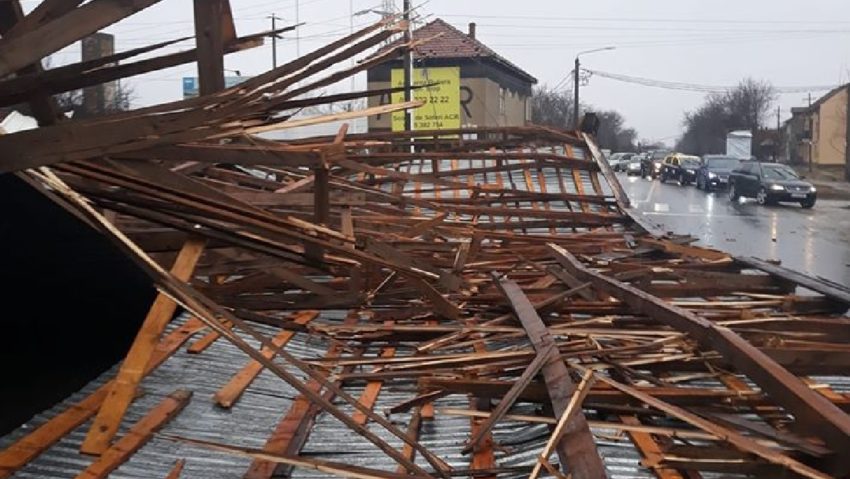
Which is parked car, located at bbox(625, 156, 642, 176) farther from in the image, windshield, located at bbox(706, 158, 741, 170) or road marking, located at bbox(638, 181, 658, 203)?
windshield, located at bbox(706, 158, 741, 170)

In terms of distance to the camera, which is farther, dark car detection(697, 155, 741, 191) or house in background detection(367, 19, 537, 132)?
dark car detection(697, 155, 741, 191)

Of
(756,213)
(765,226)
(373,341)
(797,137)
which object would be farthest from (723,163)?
(797,137)

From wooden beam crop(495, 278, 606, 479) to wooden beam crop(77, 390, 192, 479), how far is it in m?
1.81

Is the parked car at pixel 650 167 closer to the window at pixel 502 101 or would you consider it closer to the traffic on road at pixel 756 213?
the traffic on road at pixel 756 213

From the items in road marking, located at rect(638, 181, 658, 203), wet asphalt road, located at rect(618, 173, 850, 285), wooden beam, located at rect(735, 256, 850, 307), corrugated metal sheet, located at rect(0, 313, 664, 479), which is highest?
wooden beam, located at rect(735, 256, 850, 307)

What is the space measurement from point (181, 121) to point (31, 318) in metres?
1.90

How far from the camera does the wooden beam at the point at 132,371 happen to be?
366cm

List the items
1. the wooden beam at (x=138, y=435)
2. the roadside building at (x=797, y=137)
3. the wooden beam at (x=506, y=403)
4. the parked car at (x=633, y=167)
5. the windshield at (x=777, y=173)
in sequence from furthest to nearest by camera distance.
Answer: the roadside building at (x=797, y=137)
the parked car at (x=633, y=167)
the windshield at (x=777, y=173)
the wooden beam at (x=506, y=403)
the wooden beam at (x=138, y=435)

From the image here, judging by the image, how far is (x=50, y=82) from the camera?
381cm

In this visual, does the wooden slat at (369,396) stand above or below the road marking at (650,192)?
above

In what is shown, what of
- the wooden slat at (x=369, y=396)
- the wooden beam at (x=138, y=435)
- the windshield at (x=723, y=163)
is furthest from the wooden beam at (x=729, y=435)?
the windshield at (x=723, y=163)

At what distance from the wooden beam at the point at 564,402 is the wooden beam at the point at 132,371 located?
1.80 metres

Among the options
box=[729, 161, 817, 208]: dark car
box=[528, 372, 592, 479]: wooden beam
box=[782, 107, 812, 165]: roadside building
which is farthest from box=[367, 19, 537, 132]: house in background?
box=[782, 107, 812, 165]: roadside building

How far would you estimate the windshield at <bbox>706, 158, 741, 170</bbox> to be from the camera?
4069 centimetres
